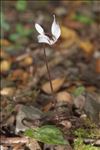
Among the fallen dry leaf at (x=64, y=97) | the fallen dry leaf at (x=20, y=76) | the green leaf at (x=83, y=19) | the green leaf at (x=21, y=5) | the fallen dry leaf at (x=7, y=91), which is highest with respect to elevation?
the green leaf at (x=21, y=5)

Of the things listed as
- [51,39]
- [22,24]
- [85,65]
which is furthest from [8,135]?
[22,24]

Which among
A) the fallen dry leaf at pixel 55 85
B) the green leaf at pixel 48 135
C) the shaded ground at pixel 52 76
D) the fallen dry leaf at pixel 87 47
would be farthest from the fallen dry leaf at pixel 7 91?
the fallen dry leaf at pixel 87 47

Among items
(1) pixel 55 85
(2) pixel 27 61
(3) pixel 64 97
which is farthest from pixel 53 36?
(2) pixel 27 61

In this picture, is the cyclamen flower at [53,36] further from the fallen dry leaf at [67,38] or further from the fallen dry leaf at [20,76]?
the fallen dry leaf at [67,38]

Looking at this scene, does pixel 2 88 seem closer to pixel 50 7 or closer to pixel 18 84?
pixel 18 84

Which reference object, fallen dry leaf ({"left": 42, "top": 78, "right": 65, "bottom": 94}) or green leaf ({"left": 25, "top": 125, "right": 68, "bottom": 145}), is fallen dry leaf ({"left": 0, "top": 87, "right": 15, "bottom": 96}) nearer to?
fallen dry leaf ({"left": 42, "top": 78, "right": 65, "bottom": 94})

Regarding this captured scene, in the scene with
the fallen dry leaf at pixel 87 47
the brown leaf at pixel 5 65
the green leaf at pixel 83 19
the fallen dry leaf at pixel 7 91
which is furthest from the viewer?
the green leaf at pixel 83 19

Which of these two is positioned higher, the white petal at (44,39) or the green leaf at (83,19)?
the green leaf at (83,19)

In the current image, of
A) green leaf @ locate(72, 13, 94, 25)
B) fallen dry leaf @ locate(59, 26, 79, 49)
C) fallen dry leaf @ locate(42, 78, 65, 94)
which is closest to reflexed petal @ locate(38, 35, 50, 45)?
fallen dry leaf @ locate(42, 78, 65, 94)

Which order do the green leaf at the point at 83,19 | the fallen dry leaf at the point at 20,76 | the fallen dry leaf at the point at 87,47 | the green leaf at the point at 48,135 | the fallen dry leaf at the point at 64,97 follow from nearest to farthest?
the green leaf at the point at 48,135, the fallen dry leaf at the point at 64,97, the fallen dry leaf at the point at 20,76, the fallen dry leaf at the point at 87,47, the green leaf at the point at 83,19
